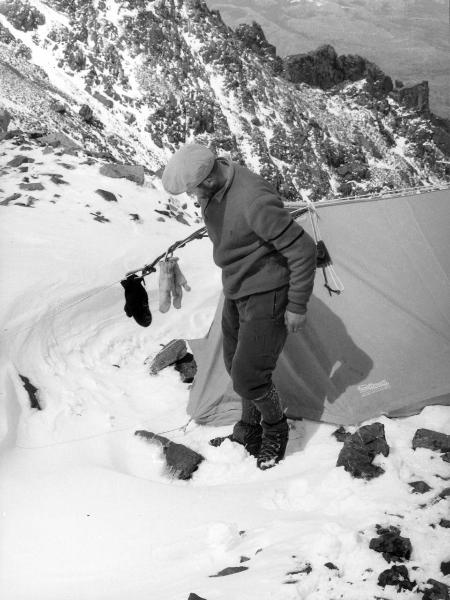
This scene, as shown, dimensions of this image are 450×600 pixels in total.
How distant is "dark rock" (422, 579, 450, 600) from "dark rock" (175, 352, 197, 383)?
3187 mm

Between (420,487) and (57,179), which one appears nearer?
(420,487)

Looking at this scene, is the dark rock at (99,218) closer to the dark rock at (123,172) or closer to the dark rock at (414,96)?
the dark rock at (123,172)

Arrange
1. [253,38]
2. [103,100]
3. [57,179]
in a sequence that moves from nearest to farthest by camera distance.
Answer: [57,179], [103,100], [253,38]

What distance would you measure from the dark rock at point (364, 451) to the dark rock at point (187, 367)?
6.56 feet

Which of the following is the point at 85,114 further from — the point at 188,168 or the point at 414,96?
the point at 414,96

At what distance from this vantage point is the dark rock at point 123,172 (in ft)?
37.0

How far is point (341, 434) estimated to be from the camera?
4082mm

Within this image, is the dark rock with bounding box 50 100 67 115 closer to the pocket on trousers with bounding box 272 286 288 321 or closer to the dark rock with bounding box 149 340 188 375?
the dark rock with bounding box 149 340 188 375

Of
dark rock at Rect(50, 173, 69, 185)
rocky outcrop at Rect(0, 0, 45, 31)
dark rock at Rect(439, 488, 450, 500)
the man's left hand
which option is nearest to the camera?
dark rock at Rect(439, 488, 450, 500)

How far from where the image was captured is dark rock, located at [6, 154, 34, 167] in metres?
10.9

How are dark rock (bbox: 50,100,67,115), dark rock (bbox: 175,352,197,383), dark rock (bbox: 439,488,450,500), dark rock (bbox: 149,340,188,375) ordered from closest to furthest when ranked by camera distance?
dark rock (bbox: 439,488,450,500), dark rock (bbox: 175,352,197,383), dark rock (bbox: 149,340,188,375), dark rock (bbox: 50,100,67,115)

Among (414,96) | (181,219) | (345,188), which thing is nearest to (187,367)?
(181,219)

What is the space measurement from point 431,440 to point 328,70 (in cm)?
11080

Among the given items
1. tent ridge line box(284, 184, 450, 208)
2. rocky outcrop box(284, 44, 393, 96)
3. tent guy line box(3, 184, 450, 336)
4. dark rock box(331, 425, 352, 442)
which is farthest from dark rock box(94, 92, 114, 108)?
dark rock box(331, 425, 352, 442)
